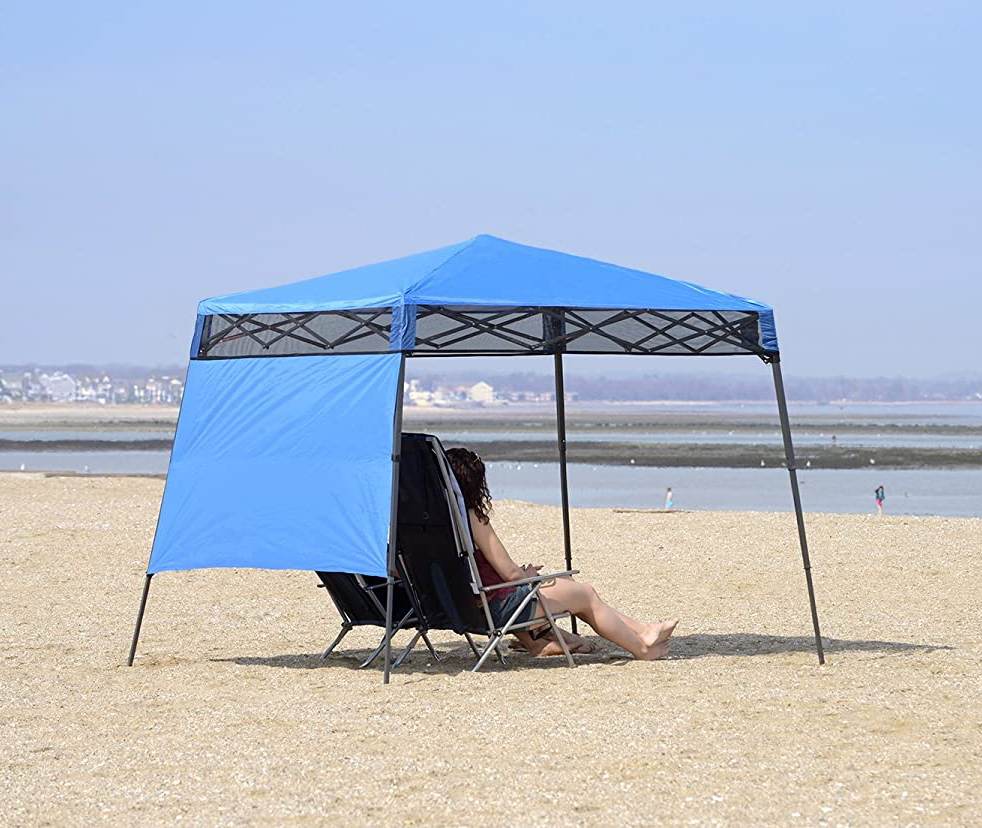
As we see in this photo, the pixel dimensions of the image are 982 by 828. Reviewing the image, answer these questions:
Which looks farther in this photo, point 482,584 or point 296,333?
point 296,333

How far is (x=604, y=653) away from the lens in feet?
29.1

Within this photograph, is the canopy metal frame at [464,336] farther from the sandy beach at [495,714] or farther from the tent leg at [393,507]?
the sandy beach at [495,714]

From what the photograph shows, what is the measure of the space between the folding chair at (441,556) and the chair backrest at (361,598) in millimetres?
201

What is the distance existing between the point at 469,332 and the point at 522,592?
1.87m

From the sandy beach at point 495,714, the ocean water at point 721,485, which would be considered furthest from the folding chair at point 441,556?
the ocean water at point 721,485

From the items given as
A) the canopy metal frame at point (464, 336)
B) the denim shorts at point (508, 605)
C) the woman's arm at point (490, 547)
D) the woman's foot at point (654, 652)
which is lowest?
the woman's foot at point (654, 652)

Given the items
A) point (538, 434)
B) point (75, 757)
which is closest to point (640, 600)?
point (75, 757)

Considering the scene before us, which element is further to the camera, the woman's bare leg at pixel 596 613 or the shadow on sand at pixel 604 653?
the shadow on sand at pixel 604 653

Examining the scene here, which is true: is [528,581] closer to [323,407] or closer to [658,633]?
[658,633]

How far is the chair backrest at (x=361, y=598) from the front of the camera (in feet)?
26.8

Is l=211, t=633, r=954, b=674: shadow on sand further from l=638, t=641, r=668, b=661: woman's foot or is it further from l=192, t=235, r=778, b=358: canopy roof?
l=192, t=235, r=778, b=358: canopy roof

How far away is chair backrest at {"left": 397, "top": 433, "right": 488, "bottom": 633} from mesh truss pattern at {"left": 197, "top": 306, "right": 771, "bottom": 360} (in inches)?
20.7

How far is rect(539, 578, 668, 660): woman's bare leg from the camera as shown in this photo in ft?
26.9

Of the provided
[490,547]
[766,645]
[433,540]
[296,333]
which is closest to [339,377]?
[296,333]
